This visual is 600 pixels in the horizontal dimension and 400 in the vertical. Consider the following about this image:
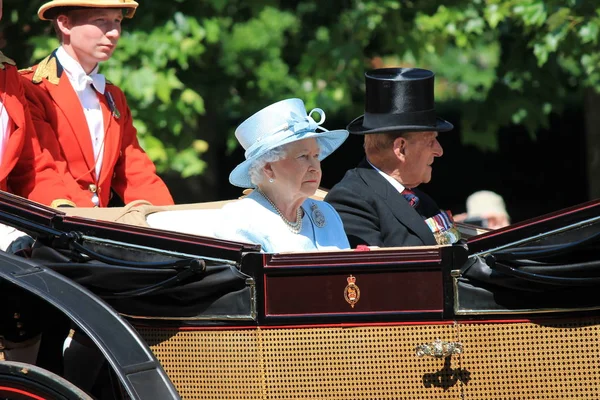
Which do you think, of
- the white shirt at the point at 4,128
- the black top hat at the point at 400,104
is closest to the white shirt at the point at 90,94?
the white shirt at the point at 4,128

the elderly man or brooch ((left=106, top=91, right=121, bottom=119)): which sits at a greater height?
brooch ((left=106, top=91, right=121, bottom=119))

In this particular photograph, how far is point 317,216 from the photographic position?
3801 mm

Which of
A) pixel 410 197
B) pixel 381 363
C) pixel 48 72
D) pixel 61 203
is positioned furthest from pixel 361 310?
pixel 48 72

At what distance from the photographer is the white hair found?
361 centimetres

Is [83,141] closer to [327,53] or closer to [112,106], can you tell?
[112,106]

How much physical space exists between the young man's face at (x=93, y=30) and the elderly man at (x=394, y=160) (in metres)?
1.03

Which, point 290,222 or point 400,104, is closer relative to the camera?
point 290,222

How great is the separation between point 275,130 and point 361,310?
0.76 m

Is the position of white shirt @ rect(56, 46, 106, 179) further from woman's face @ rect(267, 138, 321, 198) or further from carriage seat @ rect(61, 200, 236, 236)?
woman's face @ rect(267, 138, 321, 198)

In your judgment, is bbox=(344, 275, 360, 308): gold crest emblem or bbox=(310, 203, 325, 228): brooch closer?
bbox=(344, 275, 360, 308): gold crest emblem

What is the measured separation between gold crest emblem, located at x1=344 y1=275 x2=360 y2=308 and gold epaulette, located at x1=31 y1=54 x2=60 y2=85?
5.82 ft

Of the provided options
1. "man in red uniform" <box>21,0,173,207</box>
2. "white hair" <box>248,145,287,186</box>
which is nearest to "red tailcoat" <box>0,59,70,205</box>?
"man in red uniform" <box>21,0,173,207</box>

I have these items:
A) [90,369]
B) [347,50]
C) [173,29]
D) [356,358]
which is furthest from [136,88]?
[356,358]

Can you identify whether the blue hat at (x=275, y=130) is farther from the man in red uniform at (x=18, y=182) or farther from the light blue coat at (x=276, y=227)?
the man in red uniform at (x=18, y=182)
